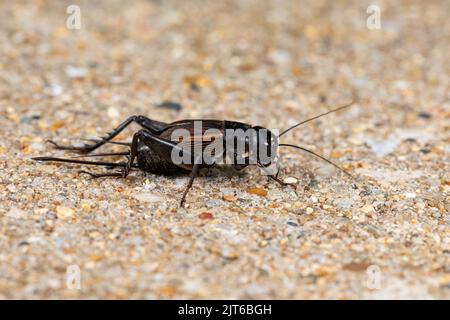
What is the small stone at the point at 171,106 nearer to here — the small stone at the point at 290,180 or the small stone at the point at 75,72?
the small stone at the point at 75,72

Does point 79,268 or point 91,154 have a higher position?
point 91,154

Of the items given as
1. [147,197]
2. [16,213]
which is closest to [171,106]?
[147,197]

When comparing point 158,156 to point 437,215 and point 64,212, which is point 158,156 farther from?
point 437,215

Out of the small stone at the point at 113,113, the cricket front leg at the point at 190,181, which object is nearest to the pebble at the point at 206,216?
the cricket front leg at the point at 190,181

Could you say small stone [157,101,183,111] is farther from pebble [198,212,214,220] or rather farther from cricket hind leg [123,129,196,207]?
pebble [198,212,214,220]

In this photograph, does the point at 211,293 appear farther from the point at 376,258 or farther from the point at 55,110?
the point at 55,110

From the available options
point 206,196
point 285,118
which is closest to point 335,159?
point 285,118
